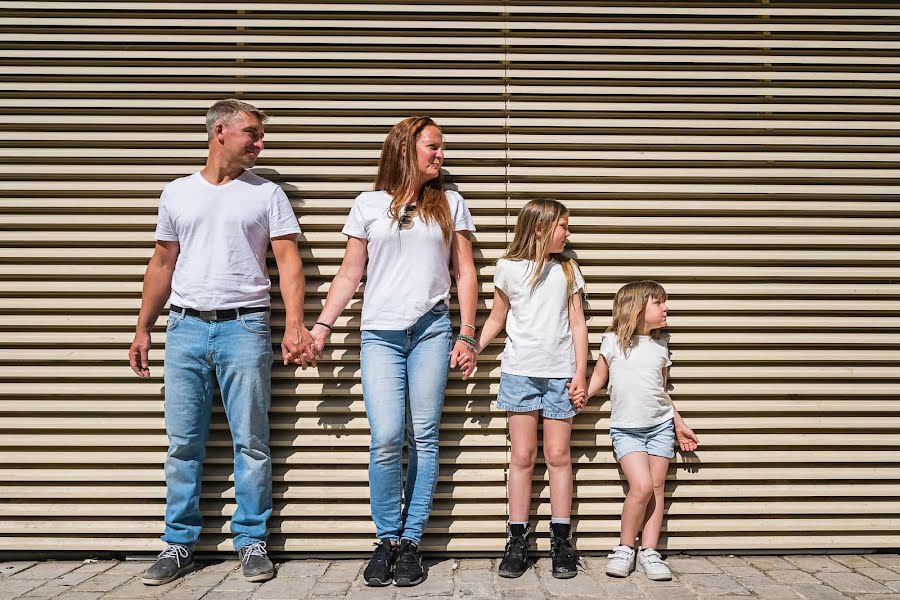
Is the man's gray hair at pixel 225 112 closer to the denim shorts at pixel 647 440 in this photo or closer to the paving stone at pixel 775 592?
the denim shorts at pixel 647 440

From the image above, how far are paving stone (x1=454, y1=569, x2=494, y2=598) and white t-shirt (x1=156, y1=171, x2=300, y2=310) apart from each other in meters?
1.94

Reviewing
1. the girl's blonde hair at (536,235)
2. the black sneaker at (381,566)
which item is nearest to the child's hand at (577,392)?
the girl's blonde hair at (536,235)

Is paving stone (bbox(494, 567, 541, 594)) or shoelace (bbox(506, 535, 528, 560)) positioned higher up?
shoelace (bbox(506, 535, 528, 560))

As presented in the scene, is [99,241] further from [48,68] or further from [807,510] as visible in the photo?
[807,510]

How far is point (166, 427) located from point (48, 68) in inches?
97.3

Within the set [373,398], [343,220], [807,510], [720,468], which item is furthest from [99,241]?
[807,510]

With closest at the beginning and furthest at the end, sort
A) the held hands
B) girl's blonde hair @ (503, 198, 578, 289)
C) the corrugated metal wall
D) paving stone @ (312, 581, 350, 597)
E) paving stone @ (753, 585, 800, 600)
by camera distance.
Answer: paving stone @ (753, 585, 800, 600) < paving stone @ (312, 581, 350, 597) < the held hands < girl's blonde hair @ (503, 198, 578, 289) < the corrugated metal wall

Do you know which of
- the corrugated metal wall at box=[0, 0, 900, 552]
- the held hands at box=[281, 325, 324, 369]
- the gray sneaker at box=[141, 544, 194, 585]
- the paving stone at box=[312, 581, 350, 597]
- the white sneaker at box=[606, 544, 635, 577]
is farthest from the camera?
the corrugated metal wall at box=[0, 0, 900, 552]

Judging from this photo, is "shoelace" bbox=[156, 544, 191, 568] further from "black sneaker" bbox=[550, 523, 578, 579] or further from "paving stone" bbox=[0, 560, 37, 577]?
"black sneaker" bbox=[550, 523, 578, 579]

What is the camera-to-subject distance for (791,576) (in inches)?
157

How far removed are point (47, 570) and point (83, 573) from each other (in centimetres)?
25

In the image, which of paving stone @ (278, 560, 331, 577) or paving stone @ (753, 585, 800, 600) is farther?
paving stone @ (278, 560, 331, 577)

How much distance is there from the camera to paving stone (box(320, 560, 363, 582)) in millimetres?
3990

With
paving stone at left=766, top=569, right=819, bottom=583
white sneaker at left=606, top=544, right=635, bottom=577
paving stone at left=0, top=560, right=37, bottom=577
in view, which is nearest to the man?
paving stone at left=0, top=560, right=37, bottom=577
